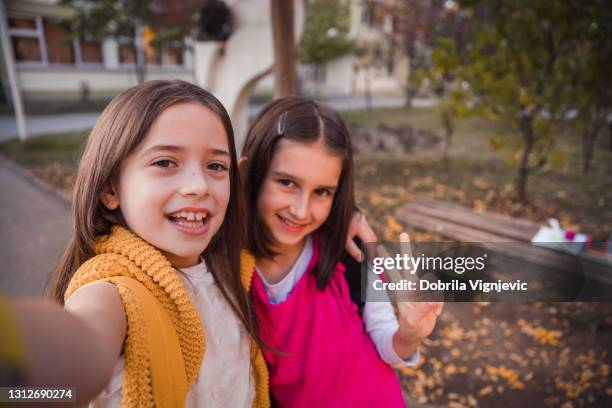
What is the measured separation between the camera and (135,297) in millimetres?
892

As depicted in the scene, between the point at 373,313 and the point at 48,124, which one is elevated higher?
the point at 373,313

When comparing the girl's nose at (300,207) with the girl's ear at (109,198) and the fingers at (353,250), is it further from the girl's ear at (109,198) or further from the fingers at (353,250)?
the girl's ear at (109,198)

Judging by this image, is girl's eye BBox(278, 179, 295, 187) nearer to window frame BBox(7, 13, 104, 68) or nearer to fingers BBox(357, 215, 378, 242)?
fingers BBox(357, 215, 378, 242)

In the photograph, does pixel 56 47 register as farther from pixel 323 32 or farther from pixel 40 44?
pixel 323 32

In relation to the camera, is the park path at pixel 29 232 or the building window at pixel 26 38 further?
the building window at pixel 26 38

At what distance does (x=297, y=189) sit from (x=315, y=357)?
0.62 metres

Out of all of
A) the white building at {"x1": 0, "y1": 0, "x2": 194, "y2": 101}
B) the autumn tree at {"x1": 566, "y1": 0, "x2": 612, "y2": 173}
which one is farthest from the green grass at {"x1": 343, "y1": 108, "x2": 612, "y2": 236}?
the white building at {"x1": 0, "y1": 0, "x2": 194, "y2": 101}

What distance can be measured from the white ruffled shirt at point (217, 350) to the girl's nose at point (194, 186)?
0.99ft

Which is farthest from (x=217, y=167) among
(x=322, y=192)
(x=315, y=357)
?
(x=315, y=357)

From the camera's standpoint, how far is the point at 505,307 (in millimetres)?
3467

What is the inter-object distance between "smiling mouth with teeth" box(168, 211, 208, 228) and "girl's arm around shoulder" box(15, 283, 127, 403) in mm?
352

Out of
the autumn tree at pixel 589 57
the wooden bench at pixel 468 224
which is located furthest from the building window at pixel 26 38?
the autumn tree at pixel 589 57

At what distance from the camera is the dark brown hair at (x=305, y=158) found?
1469mm

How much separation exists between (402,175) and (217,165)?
21.3ft
